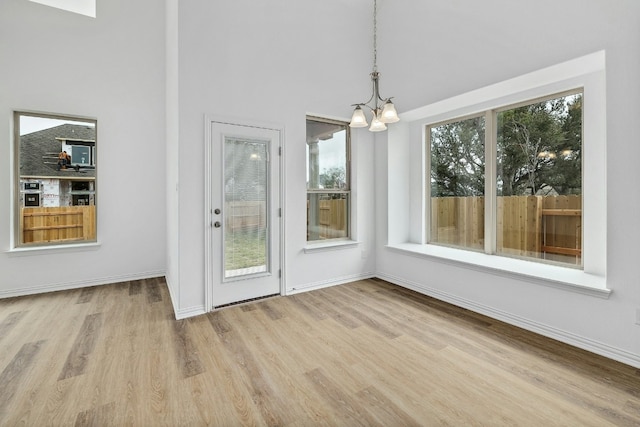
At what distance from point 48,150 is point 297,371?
4541mm

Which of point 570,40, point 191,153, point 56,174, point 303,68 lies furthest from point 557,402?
point 56,174

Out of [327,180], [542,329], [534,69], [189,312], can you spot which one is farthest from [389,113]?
[189,312]

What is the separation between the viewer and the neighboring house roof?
3.90 m

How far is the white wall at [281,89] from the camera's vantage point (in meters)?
3.12

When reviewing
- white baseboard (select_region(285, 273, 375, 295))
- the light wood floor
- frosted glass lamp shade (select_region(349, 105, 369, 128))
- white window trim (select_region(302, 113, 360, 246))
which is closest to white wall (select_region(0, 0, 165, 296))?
the light wood floor

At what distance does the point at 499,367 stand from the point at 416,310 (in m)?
1.13

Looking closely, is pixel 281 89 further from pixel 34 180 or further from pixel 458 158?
pixel 34 180

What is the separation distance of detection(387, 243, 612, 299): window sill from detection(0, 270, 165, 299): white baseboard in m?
3.98

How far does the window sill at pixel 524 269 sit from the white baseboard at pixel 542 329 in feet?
1.28

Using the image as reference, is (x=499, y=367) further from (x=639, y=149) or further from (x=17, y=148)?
(x=17, y=148)

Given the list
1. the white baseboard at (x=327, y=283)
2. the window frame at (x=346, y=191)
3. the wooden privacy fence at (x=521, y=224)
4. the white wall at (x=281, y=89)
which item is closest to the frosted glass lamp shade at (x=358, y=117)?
the white wall at (x=281, y=89)

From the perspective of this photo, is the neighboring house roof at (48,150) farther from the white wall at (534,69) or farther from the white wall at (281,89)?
the white wall at (534,69)

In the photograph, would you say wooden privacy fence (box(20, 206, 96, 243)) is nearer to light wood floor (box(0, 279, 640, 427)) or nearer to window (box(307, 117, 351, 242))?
light wood floor (box(0, 279, 640, 427))

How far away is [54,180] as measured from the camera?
13.5 feet
